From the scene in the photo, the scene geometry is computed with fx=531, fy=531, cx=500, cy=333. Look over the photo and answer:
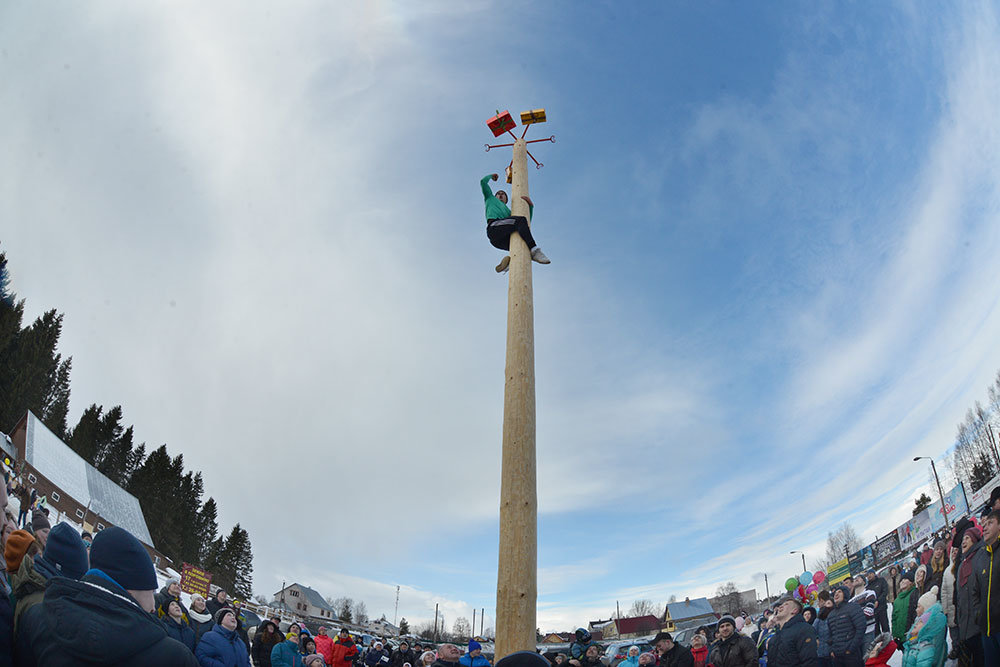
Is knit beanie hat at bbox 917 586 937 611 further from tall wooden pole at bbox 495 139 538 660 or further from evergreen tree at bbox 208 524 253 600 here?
evergreen tree at bbox 208 524 253 600

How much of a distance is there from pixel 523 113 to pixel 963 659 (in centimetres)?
749

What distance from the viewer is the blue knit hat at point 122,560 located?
2449 mm

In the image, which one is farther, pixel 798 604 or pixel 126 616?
pixel 798 604

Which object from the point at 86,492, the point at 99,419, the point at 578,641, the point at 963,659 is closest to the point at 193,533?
the point at 99,419

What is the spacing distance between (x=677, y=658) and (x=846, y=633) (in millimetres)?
3073

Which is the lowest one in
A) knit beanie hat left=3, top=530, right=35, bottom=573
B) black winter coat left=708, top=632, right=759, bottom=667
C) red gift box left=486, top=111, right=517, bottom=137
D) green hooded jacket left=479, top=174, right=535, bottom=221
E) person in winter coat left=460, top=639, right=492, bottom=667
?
person in winter coat left=460, top=639, right=492, bottom=667

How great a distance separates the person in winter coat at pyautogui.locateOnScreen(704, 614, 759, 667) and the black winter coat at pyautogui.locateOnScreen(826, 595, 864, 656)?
2936 mm

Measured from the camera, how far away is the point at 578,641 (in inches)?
301

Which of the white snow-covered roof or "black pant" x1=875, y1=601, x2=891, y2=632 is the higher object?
the white snow-covered roof

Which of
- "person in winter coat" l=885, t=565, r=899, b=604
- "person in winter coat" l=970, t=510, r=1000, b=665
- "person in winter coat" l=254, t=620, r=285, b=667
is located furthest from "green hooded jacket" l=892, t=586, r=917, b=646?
"person in winter coat" l=254, t=620, r=285, b=667

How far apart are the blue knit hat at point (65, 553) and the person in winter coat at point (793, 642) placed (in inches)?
281

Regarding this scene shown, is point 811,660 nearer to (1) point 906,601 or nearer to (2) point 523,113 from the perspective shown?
(1) point 906,601

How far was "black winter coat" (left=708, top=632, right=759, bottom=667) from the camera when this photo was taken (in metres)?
5.80

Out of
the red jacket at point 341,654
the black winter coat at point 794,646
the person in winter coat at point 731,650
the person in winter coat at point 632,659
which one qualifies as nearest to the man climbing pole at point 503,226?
the person in winter coat at point 731,650
